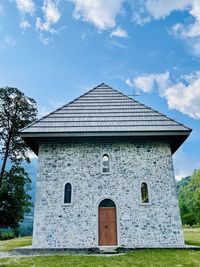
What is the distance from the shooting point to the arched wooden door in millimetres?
12070

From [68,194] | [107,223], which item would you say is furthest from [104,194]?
[68,194]

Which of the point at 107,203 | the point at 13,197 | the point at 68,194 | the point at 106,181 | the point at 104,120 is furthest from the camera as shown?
the point at 13,197

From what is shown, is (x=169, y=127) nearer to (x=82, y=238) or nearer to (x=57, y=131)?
(x=57, y=131)

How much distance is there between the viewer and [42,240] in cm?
1180

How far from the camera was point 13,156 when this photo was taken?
70.3 feet

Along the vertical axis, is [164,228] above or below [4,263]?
above

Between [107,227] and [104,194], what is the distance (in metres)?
1.47

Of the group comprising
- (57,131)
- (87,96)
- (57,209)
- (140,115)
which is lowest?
(57,209)

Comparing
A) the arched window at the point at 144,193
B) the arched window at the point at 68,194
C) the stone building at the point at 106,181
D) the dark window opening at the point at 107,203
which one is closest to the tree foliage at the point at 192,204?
the stone building at the point at 106,181

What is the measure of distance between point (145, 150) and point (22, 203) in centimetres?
1250

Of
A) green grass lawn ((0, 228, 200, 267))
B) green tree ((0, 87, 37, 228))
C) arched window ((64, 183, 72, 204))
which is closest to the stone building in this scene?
arched window ((64, 183, 72, 204))

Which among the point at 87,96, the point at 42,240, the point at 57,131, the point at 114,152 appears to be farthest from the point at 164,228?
the point at 87,96

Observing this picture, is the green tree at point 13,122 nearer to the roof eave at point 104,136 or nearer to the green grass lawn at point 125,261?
the roof eave at point 104,136

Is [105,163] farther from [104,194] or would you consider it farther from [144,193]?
[144,193]
